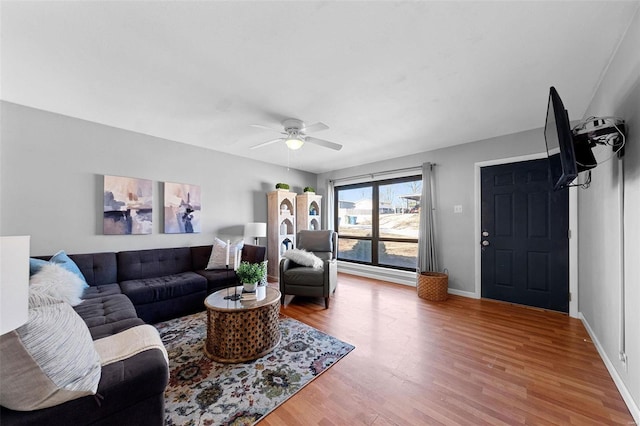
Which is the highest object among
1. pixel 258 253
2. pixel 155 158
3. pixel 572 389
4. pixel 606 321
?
pixel 155 158

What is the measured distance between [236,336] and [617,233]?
3002 mm

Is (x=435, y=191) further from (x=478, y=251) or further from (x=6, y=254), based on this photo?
(x=6, y=254)

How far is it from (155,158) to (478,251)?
16.3 ft

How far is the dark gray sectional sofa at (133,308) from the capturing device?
1030 mm

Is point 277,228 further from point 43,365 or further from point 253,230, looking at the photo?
point 43,365

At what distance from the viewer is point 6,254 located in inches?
27.8

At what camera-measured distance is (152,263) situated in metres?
3.16

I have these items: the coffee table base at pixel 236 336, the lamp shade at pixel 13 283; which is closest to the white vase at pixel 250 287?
the coffee table base at pixel 236 336

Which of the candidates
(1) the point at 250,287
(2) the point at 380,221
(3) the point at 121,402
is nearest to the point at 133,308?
(1) the point at 250,287

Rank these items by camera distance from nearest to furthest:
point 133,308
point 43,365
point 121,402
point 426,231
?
point 43,365 < point 121,402 < point 133,308 < point 426,231

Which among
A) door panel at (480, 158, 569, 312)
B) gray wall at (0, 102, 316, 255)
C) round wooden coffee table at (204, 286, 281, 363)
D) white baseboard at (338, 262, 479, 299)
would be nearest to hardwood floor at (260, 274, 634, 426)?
door panel at (480, 158, 569, 312)

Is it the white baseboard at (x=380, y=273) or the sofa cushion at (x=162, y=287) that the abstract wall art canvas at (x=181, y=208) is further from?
the white baseboard at (x=380, y=273)

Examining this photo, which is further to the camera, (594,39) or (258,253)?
(258,253)

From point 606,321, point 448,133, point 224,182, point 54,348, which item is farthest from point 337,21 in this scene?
point 224,182
